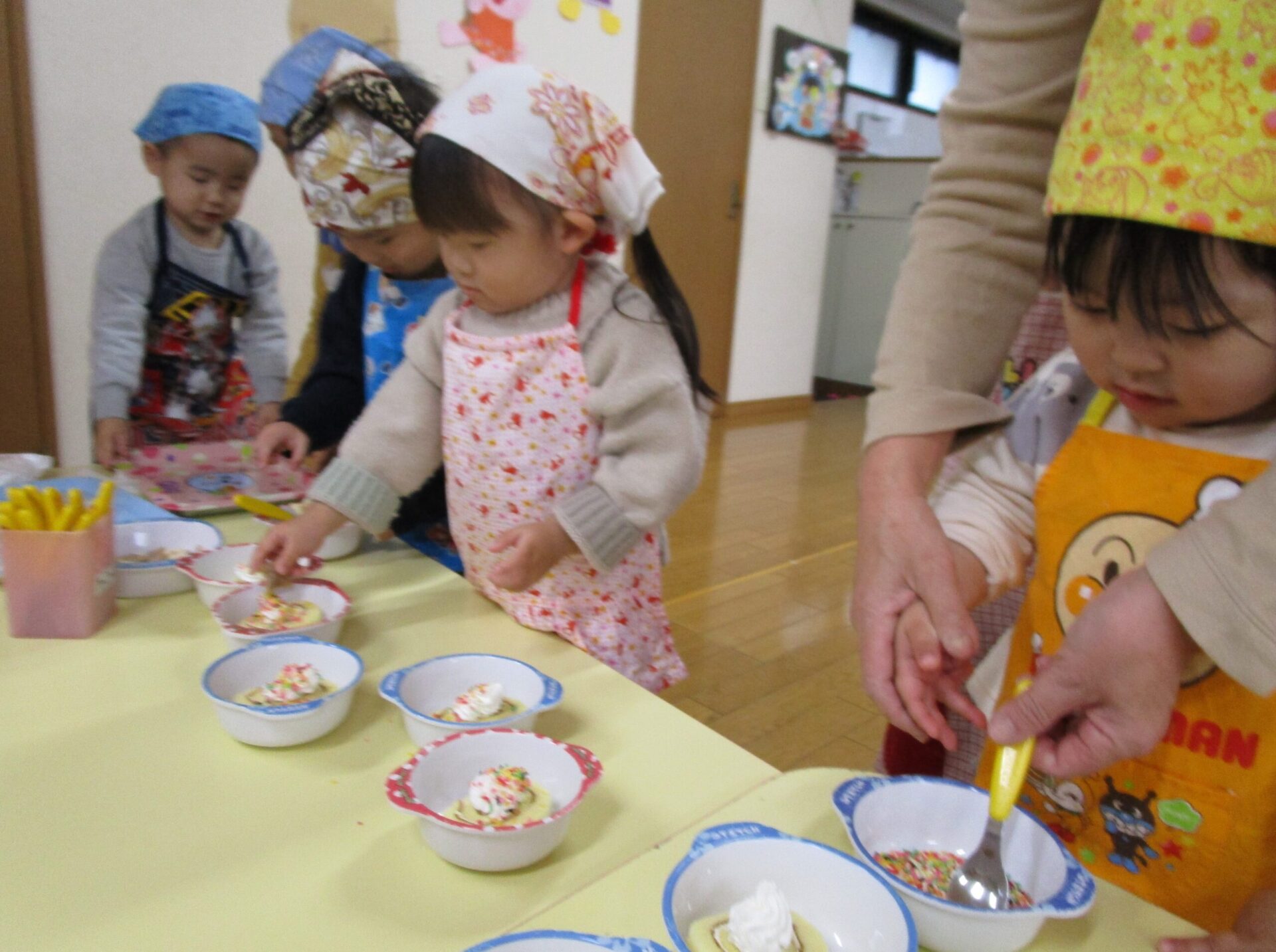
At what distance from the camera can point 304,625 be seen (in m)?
0.77

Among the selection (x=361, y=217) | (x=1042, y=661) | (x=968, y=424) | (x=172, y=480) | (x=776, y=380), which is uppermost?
(x=361, y=217)

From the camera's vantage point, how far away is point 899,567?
0.63 metres

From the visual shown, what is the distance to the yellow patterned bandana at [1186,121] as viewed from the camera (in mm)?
471

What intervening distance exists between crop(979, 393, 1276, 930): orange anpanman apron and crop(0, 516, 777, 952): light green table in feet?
0.90

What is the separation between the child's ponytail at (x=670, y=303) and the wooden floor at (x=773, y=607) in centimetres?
89

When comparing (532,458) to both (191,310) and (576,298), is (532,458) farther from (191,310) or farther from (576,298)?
(191,310)

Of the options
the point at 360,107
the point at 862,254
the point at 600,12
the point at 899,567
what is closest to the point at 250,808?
the point at 899,567

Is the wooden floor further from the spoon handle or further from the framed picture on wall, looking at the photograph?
the framed picture on wall

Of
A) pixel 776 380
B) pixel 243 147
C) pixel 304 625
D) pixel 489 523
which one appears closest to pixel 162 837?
pixel 304 625

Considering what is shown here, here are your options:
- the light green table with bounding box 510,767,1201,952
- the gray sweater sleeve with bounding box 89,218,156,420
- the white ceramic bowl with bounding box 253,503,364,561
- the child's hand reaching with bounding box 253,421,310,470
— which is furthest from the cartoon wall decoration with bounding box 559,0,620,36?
the light green table with bounding box 510,767,1201,952

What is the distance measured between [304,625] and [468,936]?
1.27ft

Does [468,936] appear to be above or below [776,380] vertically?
above

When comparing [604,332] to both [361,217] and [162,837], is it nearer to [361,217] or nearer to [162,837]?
[361,217]

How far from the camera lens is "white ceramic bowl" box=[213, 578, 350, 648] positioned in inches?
30.0
